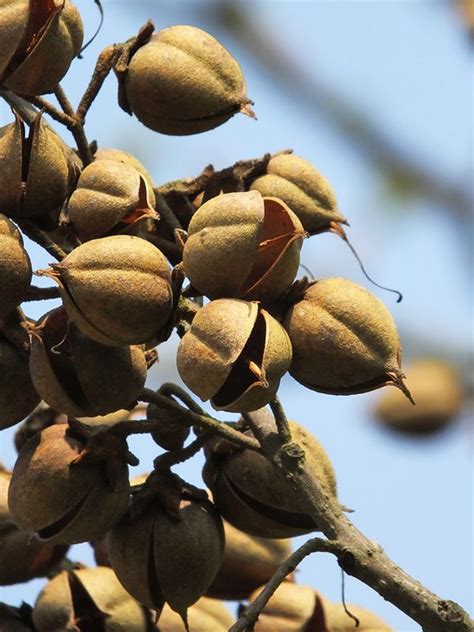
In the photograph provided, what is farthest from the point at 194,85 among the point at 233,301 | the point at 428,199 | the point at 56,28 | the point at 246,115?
the point at 428,199

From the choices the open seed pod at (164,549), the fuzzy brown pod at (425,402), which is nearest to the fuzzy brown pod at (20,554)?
the open seed pod at (164,549)

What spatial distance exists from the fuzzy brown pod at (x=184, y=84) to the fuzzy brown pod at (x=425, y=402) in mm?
2242

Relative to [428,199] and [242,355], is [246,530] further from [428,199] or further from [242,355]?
[428,199]

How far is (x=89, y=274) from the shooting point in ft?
5.64

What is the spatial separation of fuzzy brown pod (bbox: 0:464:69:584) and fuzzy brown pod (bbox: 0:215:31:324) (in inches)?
19.3

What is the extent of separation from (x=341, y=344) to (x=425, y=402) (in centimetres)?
279

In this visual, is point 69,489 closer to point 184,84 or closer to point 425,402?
point 184,84

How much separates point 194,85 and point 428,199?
1.32 m

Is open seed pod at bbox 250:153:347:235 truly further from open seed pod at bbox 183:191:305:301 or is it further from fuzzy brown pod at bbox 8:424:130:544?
fuzzy brown pod at bbox 8:424:130:544

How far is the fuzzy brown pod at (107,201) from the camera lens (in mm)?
1859

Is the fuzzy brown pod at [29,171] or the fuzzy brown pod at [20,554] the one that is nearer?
the fuzzy brown pod at [29,171]

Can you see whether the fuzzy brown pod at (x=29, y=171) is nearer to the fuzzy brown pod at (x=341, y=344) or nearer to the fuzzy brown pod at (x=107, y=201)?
the fuzzy brown pod at (x=107, y=201)

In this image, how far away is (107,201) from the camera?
6.08 ft

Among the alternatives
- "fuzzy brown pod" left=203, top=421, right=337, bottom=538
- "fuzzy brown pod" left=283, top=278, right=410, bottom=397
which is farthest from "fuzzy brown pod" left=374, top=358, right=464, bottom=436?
"fuzzy brown pod" left=283, top=278, right=410, bottom=397
